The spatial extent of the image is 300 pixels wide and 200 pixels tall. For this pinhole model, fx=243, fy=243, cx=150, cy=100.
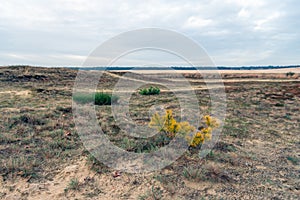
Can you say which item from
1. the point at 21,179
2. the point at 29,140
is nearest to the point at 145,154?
the point at 21,179

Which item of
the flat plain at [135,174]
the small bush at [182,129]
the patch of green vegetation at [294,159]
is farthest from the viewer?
the small bush at [182,129]

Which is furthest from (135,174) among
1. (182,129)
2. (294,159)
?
(294,159)

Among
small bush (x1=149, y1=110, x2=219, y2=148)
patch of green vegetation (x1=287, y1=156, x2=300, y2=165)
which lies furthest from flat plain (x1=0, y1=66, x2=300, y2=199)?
small bush (x1=149, y1=110, x2=219, y2=148)

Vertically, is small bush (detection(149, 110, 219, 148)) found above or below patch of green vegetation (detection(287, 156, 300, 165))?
above

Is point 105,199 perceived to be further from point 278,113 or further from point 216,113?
point 278,113

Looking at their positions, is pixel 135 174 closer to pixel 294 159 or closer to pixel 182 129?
pixel 182 129

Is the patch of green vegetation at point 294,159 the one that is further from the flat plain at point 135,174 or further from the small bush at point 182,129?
the small bush at point 182,129

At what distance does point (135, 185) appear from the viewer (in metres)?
4.05

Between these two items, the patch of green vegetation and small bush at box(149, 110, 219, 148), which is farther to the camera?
small bush at box(149, 110, 219, 148)

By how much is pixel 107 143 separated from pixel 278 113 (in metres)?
7.52

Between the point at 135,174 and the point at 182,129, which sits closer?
the point at 135,174

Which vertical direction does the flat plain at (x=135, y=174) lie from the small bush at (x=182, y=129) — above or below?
below

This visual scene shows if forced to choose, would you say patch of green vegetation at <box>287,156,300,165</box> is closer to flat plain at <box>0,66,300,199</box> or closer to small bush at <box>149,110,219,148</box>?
flat plain at <box>0,66,300,199</box>

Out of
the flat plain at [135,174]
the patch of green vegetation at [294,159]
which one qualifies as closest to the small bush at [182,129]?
the flat plain at [135,174]
